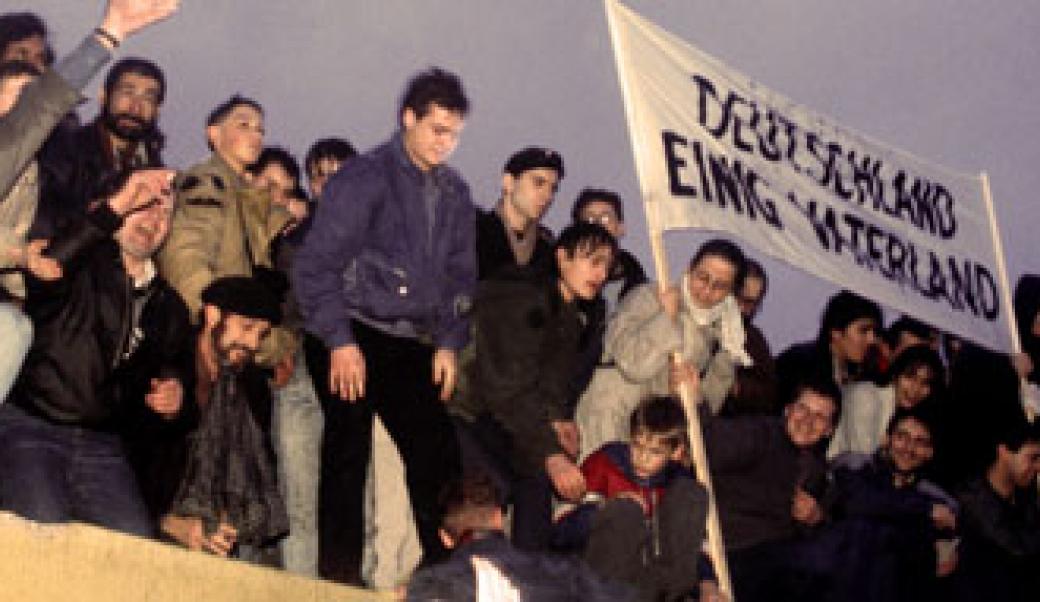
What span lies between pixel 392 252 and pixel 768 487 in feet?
7.01

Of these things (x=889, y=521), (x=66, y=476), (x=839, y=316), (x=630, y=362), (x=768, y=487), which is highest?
(x=839, y=316)

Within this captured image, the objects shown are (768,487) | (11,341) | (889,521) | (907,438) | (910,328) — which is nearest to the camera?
(11,341)

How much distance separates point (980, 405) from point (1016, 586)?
884mm

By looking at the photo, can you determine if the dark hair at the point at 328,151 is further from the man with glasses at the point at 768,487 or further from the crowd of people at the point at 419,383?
the man with glasses at the point at 768,487

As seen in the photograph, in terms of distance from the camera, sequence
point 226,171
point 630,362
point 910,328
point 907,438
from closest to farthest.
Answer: point 226,171
point 630,362
point 907,438
point 910,328

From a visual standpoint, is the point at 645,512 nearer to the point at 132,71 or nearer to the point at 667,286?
the point at 667,286

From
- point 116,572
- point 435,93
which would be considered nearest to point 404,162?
point 435,93

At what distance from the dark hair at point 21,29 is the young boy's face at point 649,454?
8.98 ft

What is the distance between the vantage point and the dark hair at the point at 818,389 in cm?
1088

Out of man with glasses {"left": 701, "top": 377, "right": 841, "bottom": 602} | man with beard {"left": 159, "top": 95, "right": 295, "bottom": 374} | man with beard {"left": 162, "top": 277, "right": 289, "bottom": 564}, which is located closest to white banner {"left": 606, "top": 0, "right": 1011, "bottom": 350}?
man with glasses {"left": 701, "top": 377, "right": 841, "bottom": 602}

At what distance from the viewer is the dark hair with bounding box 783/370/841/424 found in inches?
428

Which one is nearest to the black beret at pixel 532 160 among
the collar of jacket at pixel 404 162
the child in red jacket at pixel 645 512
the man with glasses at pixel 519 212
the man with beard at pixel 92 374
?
the man with glasses at pixel 519 212

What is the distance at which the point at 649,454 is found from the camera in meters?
9.51

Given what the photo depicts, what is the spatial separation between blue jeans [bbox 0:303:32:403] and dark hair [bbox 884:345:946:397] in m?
4.79
